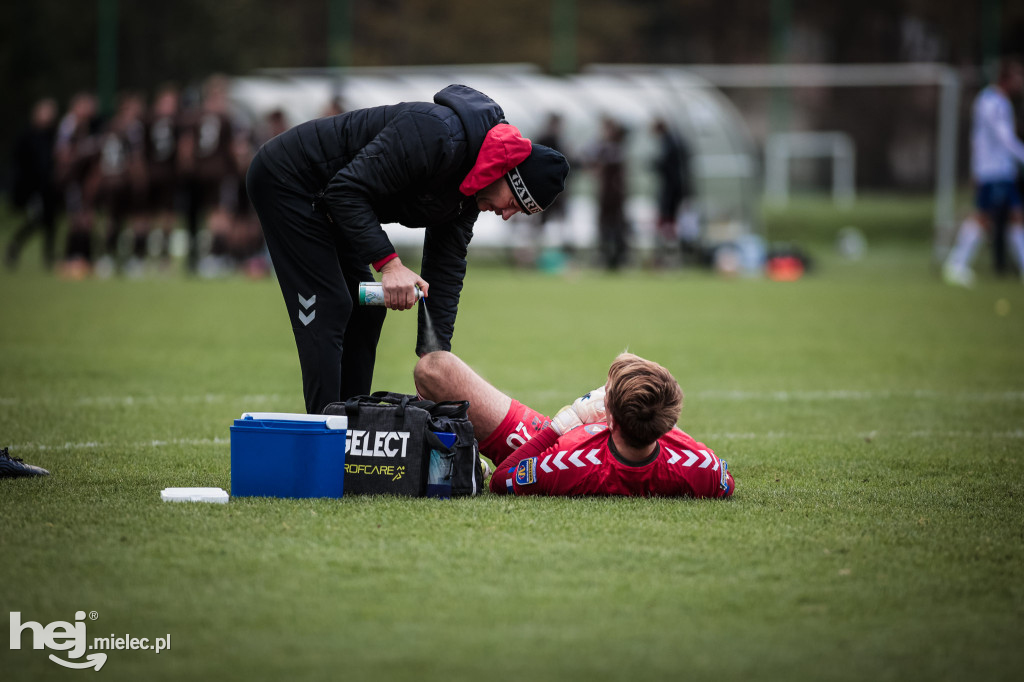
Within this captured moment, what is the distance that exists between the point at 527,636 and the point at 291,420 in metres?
1.63

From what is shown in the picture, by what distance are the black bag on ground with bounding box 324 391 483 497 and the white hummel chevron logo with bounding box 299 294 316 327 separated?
0.46 metres

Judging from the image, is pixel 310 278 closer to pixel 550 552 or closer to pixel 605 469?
pixel 605 469

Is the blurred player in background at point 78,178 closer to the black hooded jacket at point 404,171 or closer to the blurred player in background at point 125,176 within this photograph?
the blurred player in background at point 125,176

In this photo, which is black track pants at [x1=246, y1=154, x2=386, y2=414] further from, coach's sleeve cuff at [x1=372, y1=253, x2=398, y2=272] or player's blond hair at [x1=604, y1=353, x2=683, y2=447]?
player's blond hair at [x1=604, y1=353, x2=683, y2=447]

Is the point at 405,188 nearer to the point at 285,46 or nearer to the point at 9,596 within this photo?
the point at 9,596

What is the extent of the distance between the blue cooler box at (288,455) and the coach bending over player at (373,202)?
19.7 inches

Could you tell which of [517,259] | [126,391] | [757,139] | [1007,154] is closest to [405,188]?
[126,391]

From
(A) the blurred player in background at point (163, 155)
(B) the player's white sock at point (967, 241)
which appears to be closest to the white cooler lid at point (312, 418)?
(B) the player's white sock at point (967, 241)

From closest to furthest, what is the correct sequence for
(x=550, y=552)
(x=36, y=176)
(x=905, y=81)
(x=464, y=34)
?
1. (x=550, y=552)
2. (x=36, y=176)
3. (x=905, y=81)
4. (x=464, y=34)

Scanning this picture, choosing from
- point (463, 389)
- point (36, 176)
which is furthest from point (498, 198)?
point (36, 176)

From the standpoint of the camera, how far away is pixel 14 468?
4.82m

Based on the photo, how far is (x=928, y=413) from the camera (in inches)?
276

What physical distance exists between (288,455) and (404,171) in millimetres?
1156

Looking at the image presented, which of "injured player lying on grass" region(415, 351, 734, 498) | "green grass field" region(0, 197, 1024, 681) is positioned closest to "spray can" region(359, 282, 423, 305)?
"injured player lying on grass" region(415, 351, 734, 498)
